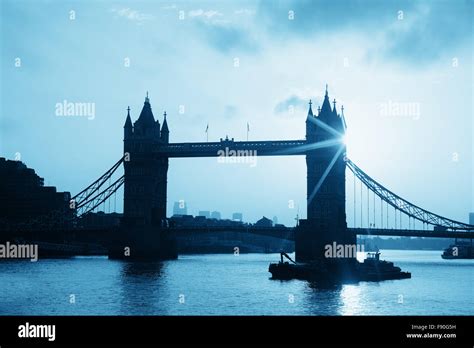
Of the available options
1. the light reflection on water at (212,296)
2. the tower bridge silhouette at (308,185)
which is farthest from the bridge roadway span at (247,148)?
the light reflection on water at (212,296)

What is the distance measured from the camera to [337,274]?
6419cm

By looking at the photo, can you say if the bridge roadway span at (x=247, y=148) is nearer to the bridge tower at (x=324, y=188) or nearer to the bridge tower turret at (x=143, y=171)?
the bridge tower at (x=324, y=188)

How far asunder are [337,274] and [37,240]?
75010mm

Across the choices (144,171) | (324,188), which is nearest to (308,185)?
(324,188)

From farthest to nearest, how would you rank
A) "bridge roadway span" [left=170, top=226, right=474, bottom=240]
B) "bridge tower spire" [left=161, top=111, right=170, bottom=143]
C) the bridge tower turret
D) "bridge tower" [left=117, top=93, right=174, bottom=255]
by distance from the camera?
"bridge tower spire" [left=161, top=111, right=170, bottom=143] → the bridge tower turret → "bridge tower" [left=117, top=93, right=174, bottom=255] → "bridge roadway span" [left=170, top=226, right=474, bottom=240]

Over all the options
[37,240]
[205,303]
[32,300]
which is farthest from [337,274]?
[37,240]

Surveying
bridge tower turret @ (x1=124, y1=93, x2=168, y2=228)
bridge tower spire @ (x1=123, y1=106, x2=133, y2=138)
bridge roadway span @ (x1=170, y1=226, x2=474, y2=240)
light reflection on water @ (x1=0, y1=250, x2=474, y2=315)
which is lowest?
light reflection on water @ (x1=0, y1=250, x2=474, y2=315)

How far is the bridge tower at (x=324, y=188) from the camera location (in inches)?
3423

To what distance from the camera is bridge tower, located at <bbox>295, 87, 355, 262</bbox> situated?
285 feet

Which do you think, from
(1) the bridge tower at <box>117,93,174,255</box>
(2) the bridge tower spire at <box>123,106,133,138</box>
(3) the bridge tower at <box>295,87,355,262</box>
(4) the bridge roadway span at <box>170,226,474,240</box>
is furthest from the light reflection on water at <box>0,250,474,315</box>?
(2) the bridge tower spire at <box>123,106,133,138</box>

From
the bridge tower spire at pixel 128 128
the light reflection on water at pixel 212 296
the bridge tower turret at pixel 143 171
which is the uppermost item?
the bridge tower spire at pixel 128 128

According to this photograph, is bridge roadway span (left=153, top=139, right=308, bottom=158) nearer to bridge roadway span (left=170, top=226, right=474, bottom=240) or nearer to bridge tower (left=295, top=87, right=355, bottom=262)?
bridge tower (left=295, top=87, right=355, bottom=262)

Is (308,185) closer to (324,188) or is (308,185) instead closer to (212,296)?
(324,188)
